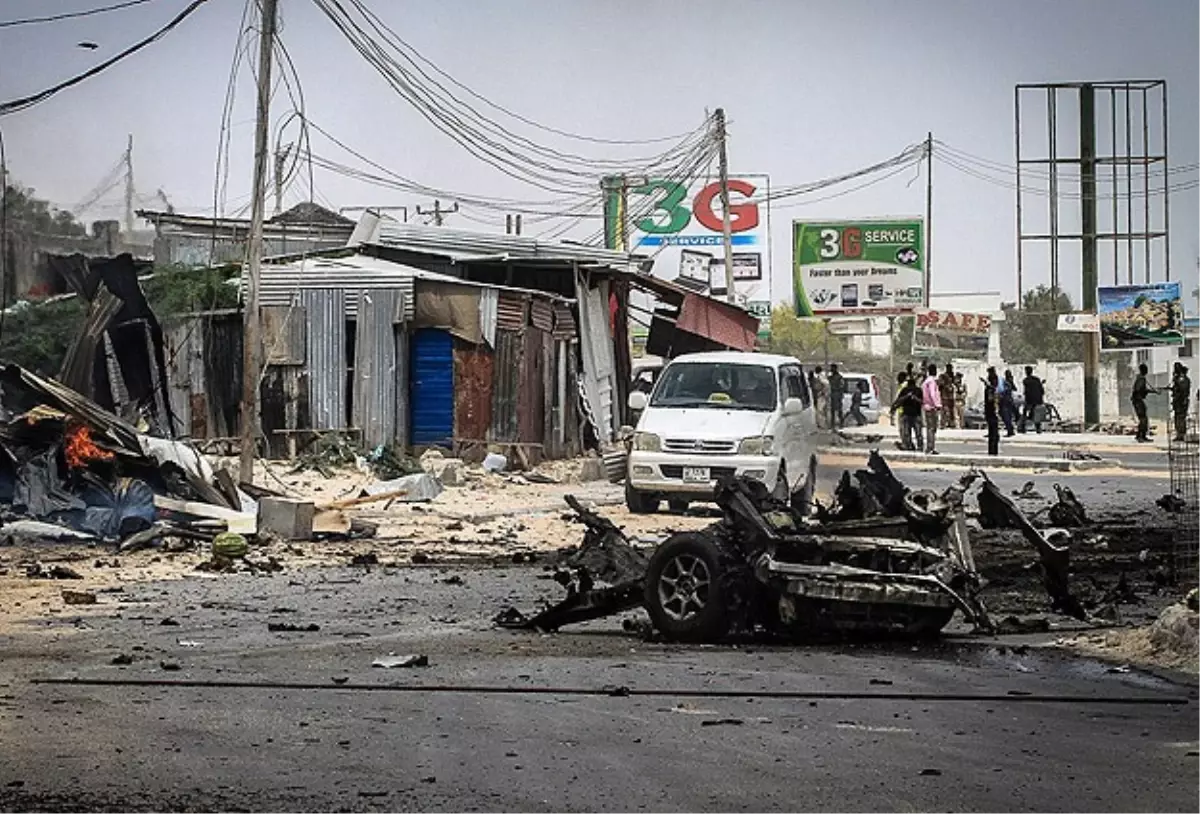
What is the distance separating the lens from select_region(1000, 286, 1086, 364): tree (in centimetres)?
8238

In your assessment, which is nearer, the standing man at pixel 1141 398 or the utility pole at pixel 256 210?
the utility pole at pixel 256 210

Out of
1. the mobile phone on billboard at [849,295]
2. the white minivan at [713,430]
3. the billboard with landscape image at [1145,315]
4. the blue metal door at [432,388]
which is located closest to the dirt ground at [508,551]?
the white minivan at [713,430]

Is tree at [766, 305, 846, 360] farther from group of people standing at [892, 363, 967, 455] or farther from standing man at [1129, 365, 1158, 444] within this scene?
group of people standing at [892, 363, 967, 455]

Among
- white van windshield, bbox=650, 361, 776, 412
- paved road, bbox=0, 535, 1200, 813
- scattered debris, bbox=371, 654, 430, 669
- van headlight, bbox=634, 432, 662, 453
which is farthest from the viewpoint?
white van windshield, bbox=650, 361, 776, 412

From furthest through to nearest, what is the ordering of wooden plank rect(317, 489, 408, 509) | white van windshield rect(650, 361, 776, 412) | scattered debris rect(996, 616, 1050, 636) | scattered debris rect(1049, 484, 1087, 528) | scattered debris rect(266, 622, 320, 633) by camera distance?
white van windshield rect(650, 361, 776, 412) < wooden plank rect(317, 489, 408, 509) < scattered debris rect(1049, 484, 1087, 528) < scattered debris rect(266, 622, 320, 633) < scattered debris rect(996, 616, 1050, 636)

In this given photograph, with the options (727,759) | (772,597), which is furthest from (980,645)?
(727,759)

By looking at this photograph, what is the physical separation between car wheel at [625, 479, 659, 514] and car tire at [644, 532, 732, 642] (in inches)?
415

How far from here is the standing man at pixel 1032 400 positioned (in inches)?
Result: 1859

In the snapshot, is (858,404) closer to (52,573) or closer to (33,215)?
(33,215)

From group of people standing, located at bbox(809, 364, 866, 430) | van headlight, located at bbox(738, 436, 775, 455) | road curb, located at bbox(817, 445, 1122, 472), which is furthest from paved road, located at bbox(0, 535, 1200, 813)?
road curb, located at bbox(817, 445, 1122, 472)

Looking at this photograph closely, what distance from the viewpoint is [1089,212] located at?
169 feet

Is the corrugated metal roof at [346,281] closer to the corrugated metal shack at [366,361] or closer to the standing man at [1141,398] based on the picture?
the corrugated metal shack at [366,361]

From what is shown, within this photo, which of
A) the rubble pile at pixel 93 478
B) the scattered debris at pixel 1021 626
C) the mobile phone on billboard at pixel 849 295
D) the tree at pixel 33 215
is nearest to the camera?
the scattered debris at pixel 1021 626

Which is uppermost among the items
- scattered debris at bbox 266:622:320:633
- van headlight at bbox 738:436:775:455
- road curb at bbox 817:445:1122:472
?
van headlight at bbox 738:436:775:455
